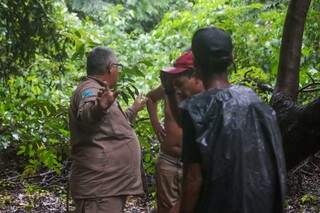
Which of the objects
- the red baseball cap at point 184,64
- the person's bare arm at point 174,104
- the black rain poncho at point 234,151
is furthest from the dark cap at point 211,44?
the person's bare arm at point 174,104

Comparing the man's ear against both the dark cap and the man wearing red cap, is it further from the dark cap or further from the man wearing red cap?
the dark cap

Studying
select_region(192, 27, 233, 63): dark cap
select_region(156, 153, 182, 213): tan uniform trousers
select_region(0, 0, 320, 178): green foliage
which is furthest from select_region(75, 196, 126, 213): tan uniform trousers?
select_region(192, 27, 233, 63): dark cap

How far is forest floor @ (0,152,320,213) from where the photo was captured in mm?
6727

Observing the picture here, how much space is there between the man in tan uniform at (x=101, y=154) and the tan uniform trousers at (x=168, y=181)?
0.77 ft

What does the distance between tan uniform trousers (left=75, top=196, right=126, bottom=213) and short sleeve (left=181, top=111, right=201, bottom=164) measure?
5.70 feet

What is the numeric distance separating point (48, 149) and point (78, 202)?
1.64 m

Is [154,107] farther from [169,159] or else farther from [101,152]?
[101,152]

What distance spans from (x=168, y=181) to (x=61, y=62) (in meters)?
2.96

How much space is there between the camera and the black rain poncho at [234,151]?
254 centimetres

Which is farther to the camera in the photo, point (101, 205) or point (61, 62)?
point (61, 62)

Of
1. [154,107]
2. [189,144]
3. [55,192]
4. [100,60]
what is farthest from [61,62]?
[189,144]

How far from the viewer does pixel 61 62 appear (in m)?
6.98

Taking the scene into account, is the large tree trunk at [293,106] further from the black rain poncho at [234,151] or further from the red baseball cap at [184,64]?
the black rain poncho at [234,151]

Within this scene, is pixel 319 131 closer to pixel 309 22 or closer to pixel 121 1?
pixel 309 22
